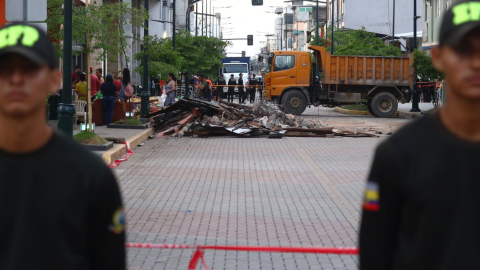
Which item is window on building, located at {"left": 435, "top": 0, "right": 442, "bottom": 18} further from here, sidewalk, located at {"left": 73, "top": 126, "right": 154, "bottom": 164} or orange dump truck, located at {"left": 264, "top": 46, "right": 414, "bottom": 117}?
sidewalk, located at {"left": 73, "top": 126, "right": 154, "bottom": 164}

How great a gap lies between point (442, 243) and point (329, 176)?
1031 cm

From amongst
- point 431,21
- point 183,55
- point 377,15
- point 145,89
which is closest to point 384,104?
point 145,89

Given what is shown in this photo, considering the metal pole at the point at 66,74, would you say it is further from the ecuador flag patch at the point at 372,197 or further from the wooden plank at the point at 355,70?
the wooden plank at the point at 355,70

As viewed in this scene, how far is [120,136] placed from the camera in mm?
17297

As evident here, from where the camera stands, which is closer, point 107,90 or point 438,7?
point 107,90

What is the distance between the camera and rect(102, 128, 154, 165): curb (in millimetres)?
13242

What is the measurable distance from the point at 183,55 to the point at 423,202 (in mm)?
43681

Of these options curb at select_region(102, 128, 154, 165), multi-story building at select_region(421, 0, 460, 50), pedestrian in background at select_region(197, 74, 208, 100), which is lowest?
curb at select_region(102, 128, 154, 165)

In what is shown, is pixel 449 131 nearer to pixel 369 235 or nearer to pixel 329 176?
pixel 369 235

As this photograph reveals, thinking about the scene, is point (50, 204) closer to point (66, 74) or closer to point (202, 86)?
point (66, 74)

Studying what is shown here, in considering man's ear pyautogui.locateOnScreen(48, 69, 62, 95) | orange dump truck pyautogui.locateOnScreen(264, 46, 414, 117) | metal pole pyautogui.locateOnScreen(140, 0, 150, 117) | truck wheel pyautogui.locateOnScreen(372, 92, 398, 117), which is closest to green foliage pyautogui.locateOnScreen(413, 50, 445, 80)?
orange dump truck pyautogui.locateOnScreen(264, 46, 414, 117)

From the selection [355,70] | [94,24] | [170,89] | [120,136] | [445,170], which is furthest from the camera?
[355,70]

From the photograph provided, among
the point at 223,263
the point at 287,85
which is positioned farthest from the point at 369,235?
the point at 287,85

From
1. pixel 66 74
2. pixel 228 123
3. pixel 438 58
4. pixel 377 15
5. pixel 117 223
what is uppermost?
pixel 377 15
